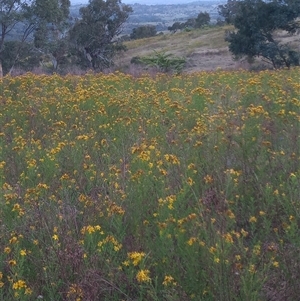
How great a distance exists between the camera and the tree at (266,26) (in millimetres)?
20250

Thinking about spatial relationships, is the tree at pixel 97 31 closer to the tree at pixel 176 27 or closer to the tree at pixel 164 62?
the tree at pixel 164 62

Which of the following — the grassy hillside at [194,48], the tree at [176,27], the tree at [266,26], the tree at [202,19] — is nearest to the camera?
the tree at [266,26]

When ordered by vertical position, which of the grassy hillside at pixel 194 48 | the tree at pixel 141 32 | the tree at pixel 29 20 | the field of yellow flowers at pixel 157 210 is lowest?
the grassy hillside at pixel 194 48

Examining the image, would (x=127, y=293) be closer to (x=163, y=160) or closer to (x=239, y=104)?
(x=163, y=160)

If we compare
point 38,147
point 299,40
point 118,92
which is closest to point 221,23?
point 299,40

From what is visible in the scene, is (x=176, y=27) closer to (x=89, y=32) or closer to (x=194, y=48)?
(x=194, y=48)

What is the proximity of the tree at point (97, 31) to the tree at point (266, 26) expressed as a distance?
23.7ft

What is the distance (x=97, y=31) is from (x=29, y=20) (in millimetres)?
3307

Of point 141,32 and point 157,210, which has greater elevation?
point 157,210

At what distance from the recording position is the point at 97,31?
26.3 metres

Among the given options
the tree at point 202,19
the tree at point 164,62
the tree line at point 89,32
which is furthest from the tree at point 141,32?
the tree at point 164,62

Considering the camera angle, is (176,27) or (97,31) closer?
(97,31)

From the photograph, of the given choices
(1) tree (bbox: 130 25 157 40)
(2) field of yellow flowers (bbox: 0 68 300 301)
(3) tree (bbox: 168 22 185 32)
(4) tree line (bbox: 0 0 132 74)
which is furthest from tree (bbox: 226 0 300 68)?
(3) tree (bbox: 168 22 185 32)

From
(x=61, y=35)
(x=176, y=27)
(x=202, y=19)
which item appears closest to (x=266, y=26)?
(x=61, y=35)
